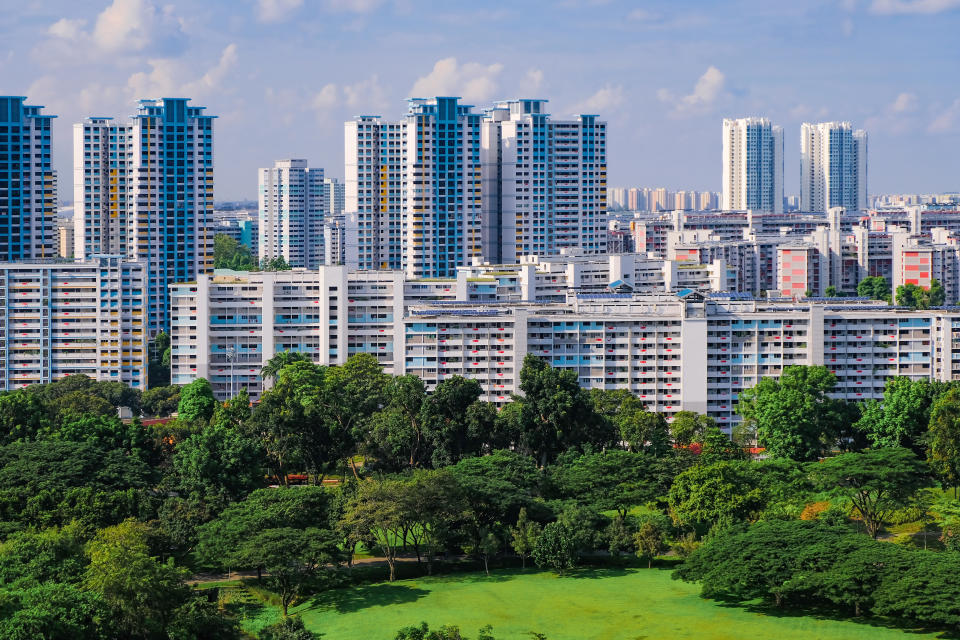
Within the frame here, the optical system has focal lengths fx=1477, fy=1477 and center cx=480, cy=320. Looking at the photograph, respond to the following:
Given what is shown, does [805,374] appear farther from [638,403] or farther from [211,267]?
[211,267]

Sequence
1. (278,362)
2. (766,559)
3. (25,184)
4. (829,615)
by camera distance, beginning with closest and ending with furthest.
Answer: (829,615) < (766,559) < (278,362) < (25,184)

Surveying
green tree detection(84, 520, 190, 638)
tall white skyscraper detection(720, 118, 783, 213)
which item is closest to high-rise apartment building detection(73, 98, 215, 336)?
green tree detection(84, 520, 190, 638)

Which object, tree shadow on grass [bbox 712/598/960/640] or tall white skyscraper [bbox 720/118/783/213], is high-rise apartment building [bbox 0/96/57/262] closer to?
tree shadow on grass [bbox 712/598/960/640]

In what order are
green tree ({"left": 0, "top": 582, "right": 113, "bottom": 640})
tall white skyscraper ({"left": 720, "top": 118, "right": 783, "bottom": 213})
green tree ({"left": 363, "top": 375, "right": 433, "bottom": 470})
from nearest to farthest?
1. green tree ({"left": 0, "top": 582, "right": 113, "bottom": 640})
2. green tree ({"left": 363, "top": 375, "right": 433, "bottom": 470})
3. tall white skyscraper ({"left": 720, "top": 118, "right": 783, "bottom": 213})

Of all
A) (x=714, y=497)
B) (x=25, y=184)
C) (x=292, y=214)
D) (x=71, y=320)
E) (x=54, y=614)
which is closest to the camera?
(x=54, y=614)

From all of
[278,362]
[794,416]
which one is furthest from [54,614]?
[278,362]

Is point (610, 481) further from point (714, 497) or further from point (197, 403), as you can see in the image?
point (197, 403)
